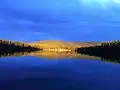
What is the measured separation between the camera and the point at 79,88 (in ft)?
101

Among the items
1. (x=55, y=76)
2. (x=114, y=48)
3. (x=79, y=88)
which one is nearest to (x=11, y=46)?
(x=114, y=48)

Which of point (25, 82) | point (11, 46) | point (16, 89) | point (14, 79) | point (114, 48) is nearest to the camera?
point (16, 89)

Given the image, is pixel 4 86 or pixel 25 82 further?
pixel 25 82

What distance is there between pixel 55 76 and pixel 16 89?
35.5 feet

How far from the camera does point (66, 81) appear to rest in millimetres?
35469

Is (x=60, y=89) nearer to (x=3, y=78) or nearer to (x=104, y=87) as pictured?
(x=104, y=87)

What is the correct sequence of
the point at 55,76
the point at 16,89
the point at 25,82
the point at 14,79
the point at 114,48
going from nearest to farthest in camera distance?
the point at 16,89, the point at 25,82, the point at 14,79, the point at 55,76, the point at 114,48

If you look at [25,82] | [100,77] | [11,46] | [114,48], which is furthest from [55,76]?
[11,46]

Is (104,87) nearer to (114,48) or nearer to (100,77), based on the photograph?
(100,77)

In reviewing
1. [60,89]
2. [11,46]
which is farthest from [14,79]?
[11,46]

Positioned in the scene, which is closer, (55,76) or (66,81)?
(66,81)

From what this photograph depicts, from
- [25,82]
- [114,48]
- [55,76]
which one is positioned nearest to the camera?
[25,82]

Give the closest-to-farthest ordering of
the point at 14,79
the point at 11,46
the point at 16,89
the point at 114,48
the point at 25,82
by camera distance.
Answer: the point at 16,89 → the point at 25,82 → the point at 14,79 → the point at 114,48 → the point at 11,46

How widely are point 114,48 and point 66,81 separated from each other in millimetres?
77110
